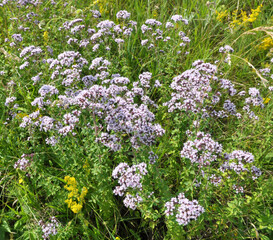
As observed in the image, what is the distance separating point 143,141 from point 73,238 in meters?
1.62

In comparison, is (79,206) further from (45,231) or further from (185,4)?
(185,4)

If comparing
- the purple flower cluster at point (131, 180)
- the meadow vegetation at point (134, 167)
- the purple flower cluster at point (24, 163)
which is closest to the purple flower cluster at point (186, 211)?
the meadow vegetation at point (134, 167)

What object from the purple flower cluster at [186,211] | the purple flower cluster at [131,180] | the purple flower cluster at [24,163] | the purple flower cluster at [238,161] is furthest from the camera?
the purple flower cluster at [24,163]

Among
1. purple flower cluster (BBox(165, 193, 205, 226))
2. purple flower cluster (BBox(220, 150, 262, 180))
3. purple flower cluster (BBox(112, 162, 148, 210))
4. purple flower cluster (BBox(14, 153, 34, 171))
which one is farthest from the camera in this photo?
purple flower cluster (BBox(14, 153, 34, 171))

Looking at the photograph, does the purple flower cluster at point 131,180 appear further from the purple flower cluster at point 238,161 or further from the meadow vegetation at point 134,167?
the purple flower cluster at point 238,161

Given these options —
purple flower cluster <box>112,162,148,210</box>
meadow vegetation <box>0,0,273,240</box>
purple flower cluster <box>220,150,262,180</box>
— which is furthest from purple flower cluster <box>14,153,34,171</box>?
purple flower cluster <box>220,150,262,180</box>

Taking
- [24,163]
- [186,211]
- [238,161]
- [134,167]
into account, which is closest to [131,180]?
[134,167]

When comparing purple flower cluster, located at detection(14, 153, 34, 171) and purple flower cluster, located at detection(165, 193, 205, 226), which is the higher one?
purple flower cluster, located at detection(165, 193, 205, 226)

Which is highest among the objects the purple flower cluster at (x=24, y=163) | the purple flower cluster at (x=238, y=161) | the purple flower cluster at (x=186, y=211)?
the purple flower cluster at (x=238, y=161)

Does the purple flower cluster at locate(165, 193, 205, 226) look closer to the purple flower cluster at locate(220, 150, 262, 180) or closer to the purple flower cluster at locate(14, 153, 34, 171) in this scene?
the purple flower cluster at locate(220, 150, 262, 180)

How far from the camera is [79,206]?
10.4ft

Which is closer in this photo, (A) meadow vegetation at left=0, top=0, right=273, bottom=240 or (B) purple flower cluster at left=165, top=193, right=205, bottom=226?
(B) purple flower cluster at left=165, top=193, right=205, bottom=226

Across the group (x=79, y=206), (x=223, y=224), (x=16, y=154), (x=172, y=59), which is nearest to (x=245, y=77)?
(x=172, y=59)

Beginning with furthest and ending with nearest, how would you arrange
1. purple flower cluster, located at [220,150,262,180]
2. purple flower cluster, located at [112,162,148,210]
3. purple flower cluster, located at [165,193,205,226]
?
purple flower cluster, located at [220,150,262,180], purple flower cluster, located at [112,162,148,210], purple flower cluster, located at [165,193,205,226]
